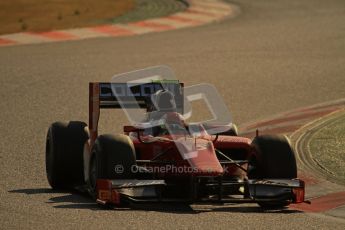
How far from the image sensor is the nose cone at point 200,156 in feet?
40.4

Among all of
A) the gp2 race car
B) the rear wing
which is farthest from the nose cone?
the rear wing

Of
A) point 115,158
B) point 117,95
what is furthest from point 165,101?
point 115,158

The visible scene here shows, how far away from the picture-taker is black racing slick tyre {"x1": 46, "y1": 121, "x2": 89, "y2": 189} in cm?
1382

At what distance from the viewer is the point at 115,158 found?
40.7 ft

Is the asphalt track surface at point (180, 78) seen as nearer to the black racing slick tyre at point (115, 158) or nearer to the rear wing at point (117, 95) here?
the black racing slick tyre at point (115, 158)

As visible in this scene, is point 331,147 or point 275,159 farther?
point 331,147

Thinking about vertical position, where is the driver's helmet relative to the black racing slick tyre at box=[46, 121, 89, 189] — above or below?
above

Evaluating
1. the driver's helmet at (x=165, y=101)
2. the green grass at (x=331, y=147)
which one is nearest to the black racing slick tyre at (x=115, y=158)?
the driver's helmet at (x=165, y=101)

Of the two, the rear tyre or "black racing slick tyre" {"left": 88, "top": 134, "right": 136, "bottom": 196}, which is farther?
A: the rear tyre

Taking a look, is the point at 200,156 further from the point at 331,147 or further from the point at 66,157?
the point at 331,147

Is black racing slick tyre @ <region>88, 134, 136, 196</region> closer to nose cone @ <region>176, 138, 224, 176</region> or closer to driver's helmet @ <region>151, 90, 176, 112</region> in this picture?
nose cone @ <region>176, 138, 224, 176</region>

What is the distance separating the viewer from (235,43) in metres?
26.5

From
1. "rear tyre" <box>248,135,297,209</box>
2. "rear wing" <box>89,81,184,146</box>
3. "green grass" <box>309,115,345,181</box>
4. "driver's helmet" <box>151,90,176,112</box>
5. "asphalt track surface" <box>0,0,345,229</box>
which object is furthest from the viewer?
"green grass" <box>309,115,345,181</box>

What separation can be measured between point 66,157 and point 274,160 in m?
2.48
